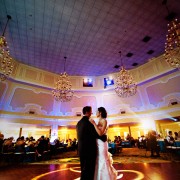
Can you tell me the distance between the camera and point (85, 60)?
10625 mm

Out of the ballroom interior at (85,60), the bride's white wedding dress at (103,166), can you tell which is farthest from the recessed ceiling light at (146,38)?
the bride's white wedding dress at (103,166)

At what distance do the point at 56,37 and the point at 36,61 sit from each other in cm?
357

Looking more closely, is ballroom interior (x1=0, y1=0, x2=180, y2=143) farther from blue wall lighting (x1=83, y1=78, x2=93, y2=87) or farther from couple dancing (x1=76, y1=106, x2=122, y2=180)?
couple dancing (x1=76, y1=106, x2=122, y2=180)

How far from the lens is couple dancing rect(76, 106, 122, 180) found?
6.55 feet

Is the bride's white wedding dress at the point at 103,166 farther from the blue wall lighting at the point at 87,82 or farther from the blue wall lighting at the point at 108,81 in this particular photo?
the blue wall lighting at the point at 87,82

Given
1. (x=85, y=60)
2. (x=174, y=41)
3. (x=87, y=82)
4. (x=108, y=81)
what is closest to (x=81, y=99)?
(x=87, y=82)

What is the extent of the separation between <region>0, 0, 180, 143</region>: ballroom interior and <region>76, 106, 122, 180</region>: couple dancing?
607 centimetres

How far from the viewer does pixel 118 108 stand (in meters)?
12.4

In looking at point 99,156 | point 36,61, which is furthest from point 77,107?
point 99,156

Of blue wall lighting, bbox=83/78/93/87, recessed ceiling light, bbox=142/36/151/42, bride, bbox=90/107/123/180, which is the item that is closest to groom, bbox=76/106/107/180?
bride, bbox=90/107/123/180

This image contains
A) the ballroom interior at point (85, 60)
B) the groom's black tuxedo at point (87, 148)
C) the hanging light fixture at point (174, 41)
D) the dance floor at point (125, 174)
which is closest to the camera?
the groom's black tuxedo at point (87, 148)

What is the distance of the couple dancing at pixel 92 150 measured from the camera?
1997 millimetres

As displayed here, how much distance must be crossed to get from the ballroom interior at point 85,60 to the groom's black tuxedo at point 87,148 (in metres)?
6.14

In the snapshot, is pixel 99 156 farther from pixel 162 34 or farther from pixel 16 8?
pixel 162 34
